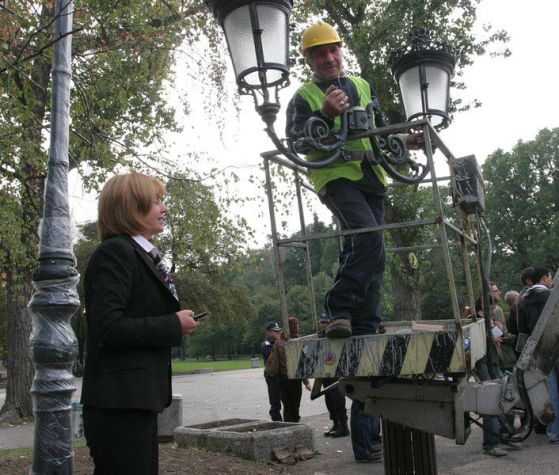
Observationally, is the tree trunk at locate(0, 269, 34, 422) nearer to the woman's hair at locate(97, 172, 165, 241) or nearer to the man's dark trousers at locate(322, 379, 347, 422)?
the man's dark trousers at locate(322, 379, 347, 422)

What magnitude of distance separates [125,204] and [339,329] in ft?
4.42

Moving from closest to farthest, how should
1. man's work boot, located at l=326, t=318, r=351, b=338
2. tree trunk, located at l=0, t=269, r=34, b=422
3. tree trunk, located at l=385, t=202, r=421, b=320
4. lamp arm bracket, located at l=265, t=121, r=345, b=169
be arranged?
man's work boot, located at l=326, t=318, r=351, b=338, lamp arm bracket, located at l=265, t=121, r=345, b=169, tree trunk, located at l=385, t=202, r=421, b=320, tree trunk, located at l=0, t=269, r=34, b=422

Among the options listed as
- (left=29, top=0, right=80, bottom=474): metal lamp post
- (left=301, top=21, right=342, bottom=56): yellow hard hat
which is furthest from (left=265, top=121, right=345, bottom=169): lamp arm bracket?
(left=29, top=0, right=80, bottom=474): metal lamp post

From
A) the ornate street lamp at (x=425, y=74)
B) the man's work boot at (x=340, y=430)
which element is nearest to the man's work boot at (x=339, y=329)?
the ornate street lamp at (x=425, y=74)

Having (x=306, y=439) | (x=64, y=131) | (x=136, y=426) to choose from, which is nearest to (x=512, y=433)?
(x=136, y=426)

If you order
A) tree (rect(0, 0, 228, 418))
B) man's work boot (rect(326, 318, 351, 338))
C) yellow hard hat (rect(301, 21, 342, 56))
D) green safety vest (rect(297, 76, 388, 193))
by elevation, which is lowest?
man's work boot (rect(326, 318, 351, 338))

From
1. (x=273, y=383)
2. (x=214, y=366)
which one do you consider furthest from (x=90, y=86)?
(x=214, y=366)

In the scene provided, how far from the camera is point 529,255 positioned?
1977 inches

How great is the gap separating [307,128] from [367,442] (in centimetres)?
505

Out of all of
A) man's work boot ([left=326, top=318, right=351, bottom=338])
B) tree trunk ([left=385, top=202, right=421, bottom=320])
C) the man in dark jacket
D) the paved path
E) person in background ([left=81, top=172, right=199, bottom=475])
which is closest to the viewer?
person in background ([left=81, top=172, right=199, bottom=475])

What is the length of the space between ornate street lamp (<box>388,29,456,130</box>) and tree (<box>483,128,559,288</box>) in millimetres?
46947

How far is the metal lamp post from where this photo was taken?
405 centimetres

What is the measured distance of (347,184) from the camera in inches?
152

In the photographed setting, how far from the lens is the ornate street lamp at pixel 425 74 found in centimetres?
596
